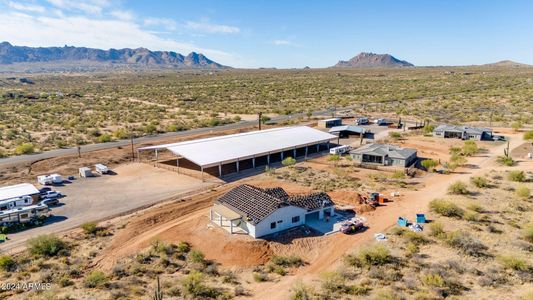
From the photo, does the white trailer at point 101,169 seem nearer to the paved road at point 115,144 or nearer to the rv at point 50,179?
the rv at point 50,179

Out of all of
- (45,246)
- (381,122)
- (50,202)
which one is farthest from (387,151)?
(45,246)

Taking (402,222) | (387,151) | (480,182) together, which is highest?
(387,151)

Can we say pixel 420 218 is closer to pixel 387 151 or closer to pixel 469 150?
pixel 387 151

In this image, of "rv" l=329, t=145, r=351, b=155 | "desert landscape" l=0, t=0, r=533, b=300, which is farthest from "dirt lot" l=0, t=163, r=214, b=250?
"rv" l=329, t=145, r=351, b=155

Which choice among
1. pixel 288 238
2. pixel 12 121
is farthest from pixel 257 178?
pixel 12 121

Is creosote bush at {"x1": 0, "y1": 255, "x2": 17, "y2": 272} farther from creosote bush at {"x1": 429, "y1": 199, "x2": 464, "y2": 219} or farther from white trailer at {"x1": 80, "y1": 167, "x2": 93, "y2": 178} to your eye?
creosote bush at {"x1": 429, "y1": 199, "x2": 464, "y2": 219}
